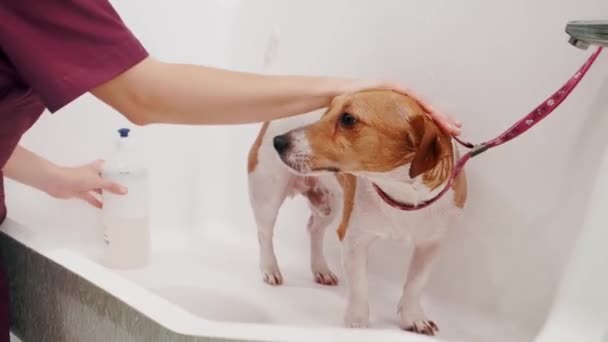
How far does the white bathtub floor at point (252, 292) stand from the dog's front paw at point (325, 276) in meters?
0.02

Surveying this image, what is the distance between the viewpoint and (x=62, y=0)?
0.77 meters

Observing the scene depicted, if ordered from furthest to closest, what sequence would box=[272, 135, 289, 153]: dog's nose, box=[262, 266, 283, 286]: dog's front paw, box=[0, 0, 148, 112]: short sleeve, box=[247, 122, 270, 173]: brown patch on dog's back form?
1. box=[262, 266, 283, 286]: dog's front paw
2. box=[247, 122, 270, 173]: brown patch on dog's back
3. box=[272, 135, 289, 153]: dog's nose
4. box=[0, 0, 148, 112]: short sleeve

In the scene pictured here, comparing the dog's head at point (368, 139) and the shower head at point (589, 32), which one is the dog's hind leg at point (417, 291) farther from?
the shower head at point (589, 32)

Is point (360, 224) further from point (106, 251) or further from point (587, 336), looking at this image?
point (106, 251)

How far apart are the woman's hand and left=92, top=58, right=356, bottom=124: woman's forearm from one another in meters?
0.51

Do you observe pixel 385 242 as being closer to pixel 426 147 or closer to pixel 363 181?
pixel 363 181

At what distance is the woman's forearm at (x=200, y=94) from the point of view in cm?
86

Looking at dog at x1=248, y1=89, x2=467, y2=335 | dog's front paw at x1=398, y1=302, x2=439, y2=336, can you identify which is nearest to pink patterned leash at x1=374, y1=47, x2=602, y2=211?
dog at x1=248, y1=89, x2=467, y2=335

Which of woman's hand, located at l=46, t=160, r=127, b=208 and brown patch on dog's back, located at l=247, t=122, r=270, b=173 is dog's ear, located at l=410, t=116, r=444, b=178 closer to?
brown patch on dog's back, located at l=247, t=122, r=270, b=173

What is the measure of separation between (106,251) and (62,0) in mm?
826

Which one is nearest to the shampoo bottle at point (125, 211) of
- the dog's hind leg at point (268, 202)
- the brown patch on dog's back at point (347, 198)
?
the dog's hind leg at point (268, 202)

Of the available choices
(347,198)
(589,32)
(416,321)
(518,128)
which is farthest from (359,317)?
(589,32)

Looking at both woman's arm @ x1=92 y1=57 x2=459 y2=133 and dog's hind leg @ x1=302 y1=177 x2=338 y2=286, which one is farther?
dog's hind leg @ x1=302 y1=177 x2=338 y2=286

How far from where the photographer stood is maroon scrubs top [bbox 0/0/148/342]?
77cm
